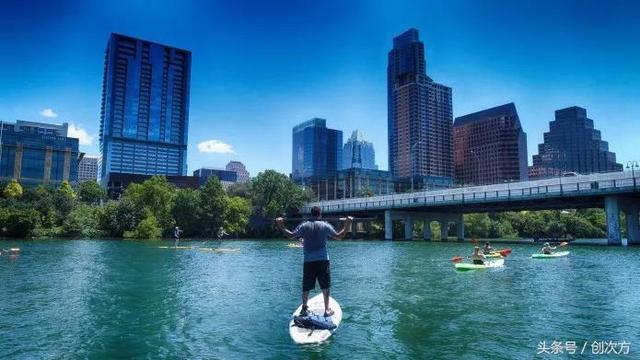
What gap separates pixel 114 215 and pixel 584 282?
3631 inches

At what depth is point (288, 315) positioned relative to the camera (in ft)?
48.8

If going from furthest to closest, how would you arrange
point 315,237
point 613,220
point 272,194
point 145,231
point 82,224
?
point 272,194 → point 145,231 → point 82,224 → point 613,220 → point 315,237

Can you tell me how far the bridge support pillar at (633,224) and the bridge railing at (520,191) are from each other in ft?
27.4

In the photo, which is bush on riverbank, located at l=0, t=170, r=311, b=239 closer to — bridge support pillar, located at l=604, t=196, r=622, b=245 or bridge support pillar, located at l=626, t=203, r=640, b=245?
bridge support pillar, located at l=604, t=196, r=622, b=245

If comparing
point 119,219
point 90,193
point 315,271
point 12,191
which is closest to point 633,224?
point 315,271

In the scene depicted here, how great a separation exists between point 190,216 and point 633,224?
A: 87469 millimetres

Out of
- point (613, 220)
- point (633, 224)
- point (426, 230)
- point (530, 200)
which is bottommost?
point (426, 230)

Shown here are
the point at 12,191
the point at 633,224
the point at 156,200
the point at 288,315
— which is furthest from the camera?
the point at 12,191

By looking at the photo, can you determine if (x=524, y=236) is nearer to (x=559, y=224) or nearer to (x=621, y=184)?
(x=559, y=224)

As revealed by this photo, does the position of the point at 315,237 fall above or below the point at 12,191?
below

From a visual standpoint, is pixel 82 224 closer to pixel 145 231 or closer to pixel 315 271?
pixel 145 231

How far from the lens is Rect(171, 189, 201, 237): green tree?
353 feet

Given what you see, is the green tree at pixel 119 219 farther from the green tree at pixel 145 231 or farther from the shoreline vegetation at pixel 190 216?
the green tree at pixel 145 231

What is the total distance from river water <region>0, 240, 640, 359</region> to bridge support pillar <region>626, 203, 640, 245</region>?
5144 cm
